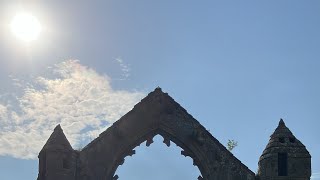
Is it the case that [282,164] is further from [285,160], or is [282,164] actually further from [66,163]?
[66,163]

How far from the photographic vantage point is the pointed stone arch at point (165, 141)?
29.5m

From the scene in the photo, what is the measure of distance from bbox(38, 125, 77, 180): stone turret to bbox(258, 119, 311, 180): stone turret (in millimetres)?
7825

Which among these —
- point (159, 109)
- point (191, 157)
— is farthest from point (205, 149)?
point (159, 109)

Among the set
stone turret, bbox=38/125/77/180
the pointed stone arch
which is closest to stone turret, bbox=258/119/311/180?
the pointed stone arch

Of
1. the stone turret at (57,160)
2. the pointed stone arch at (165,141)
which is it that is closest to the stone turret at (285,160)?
the pointed stone arch at (165,141)

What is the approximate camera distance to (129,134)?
1187 inches

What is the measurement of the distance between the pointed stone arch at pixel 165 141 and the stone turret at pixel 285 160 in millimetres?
867

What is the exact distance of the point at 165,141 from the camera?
30.3 meters

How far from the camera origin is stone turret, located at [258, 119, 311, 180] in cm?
2858

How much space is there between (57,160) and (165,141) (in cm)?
473

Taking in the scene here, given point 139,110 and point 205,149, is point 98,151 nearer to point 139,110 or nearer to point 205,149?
Answer: point 139,110

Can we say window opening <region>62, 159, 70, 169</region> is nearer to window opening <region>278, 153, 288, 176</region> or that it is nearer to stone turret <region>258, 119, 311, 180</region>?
stone turret <region>258, 119, 311, 180</region>


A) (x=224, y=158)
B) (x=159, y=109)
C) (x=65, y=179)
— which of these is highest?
(x=159, y=109)

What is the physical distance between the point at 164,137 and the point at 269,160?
460 cm
